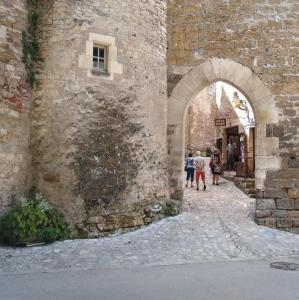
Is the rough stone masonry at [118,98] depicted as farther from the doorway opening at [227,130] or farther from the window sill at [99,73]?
the doorway opening at [227,130]

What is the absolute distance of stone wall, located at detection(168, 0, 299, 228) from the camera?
29.7 feet

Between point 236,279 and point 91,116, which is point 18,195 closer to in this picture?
point 91,116

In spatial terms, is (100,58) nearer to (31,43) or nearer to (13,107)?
(31,43)

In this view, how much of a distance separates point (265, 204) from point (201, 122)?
56.0 ft

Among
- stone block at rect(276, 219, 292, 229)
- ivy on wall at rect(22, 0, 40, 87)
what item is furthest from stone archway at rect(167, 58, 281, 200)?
ivy on wall at rect(22, 0, 40, 87)

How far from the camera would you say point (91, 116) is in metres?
7.82

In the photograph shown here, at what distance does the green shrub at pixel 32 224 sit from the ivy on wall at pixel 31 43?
2378 millimetres

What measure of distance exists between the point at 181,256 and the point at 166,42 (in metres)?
5.09

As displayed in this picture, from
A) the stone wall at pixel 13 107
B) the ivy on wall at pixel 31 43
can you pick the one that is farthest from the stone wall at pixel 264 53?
the stone wall at pixel 13 107

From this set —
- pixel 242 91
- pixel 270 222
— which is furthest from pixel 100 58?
pixel 270 222

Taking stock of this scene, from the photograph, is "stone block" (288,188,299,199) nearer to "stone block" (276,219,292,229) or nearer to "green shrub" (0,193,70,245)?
"stone block" (276,219,292,229)

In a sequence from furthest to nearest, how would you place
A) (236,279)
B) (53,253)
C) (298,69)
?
(298,69)
(53,253)
(236,279)

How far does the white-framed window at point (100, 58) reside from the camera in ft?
26.7

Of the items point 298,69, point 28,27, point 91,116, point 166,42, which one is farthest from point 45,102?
point 298,69
